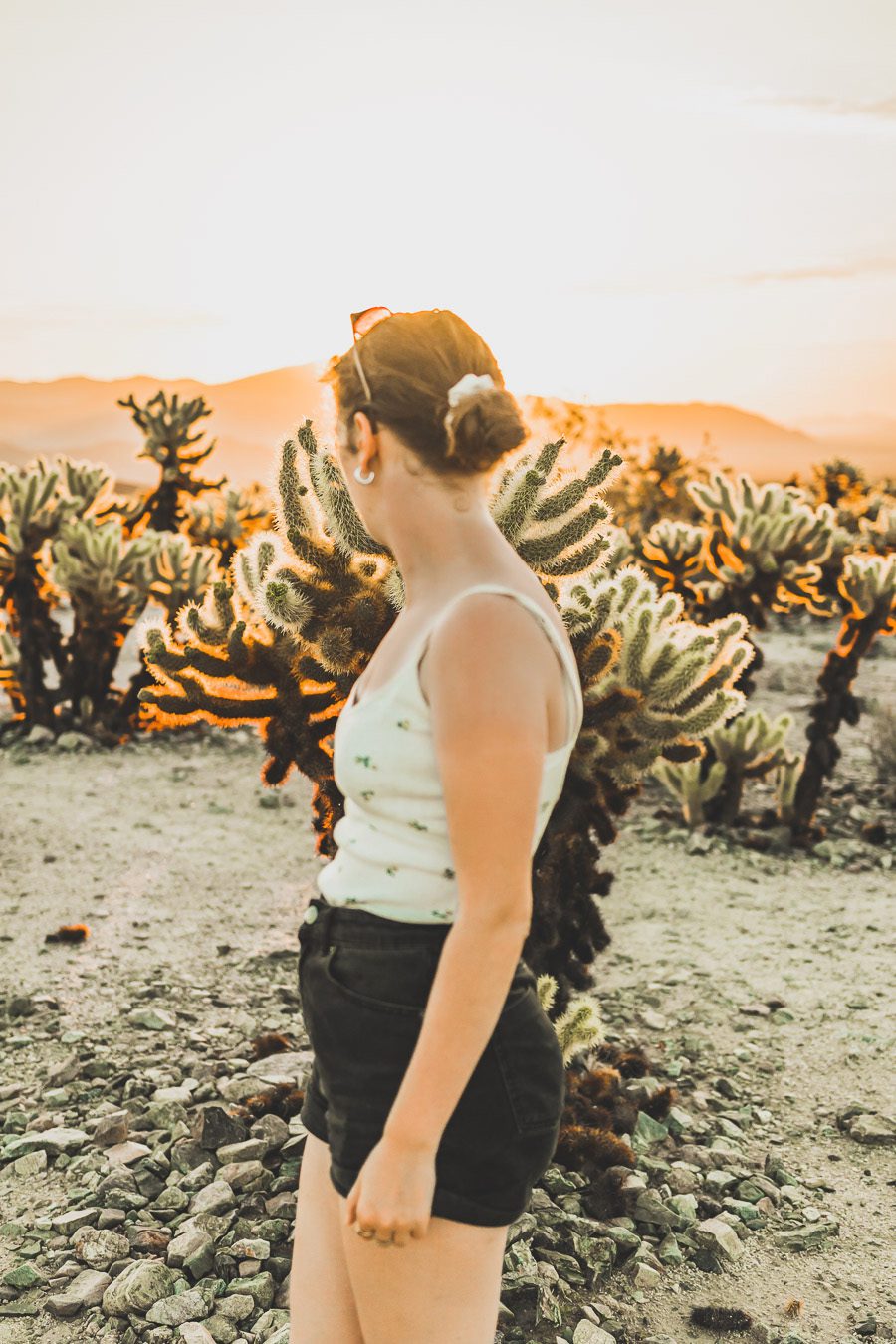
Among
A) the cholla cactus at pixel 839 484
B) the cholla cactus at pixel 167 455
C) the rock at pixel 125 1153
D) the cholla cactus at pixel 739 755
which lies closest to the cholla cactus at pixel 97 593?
the cholla cactus at pixel 167 455

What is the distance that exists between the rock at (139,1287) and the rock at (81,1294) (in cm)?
2

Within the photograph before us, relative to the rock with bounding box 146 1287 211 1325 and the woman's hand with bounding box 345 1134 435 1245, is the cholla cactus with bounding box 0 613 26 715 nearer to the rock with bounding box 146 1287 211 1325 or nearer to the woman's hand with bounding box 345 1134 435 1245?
the rock with bounding box 146 1287 211 1325

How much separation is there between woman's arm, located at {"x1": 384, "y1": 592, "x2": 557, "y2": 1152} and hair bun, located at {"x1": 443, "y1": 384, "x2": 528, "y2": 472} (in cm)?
27

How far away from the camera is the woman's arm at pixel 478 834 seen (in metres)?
1.33

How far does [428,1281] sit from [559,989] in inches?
79.9

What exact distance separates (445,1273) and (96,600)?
711cm

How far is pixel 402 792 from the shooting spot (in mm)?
1483

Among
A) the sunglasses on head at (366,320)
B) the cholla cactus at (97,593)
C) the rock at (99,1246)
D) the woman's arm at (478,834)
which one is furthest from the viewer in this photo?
the cholla cactus at (97,593)

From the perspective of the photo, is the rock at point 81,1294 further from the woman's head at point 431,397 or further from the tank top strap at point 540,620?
the woman's head at point 431,397

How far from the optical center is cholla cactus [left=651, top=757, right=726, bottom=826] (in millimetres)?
6508

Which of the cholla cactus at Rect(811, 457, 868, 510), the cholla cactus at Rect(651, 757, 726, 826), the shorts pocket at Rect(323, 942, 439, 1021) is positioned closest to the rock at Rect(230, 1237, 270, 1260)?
the shorts pocket at Rect(323, 942, 439, 1021)

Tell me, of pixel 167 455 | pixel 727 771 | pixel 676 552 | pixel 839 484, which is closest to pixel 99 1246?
pixel 727 771

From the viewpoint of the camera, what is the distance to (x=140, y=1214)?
9.72 ft

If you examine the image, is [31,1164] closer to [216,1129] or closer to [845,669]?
[216,1129]
